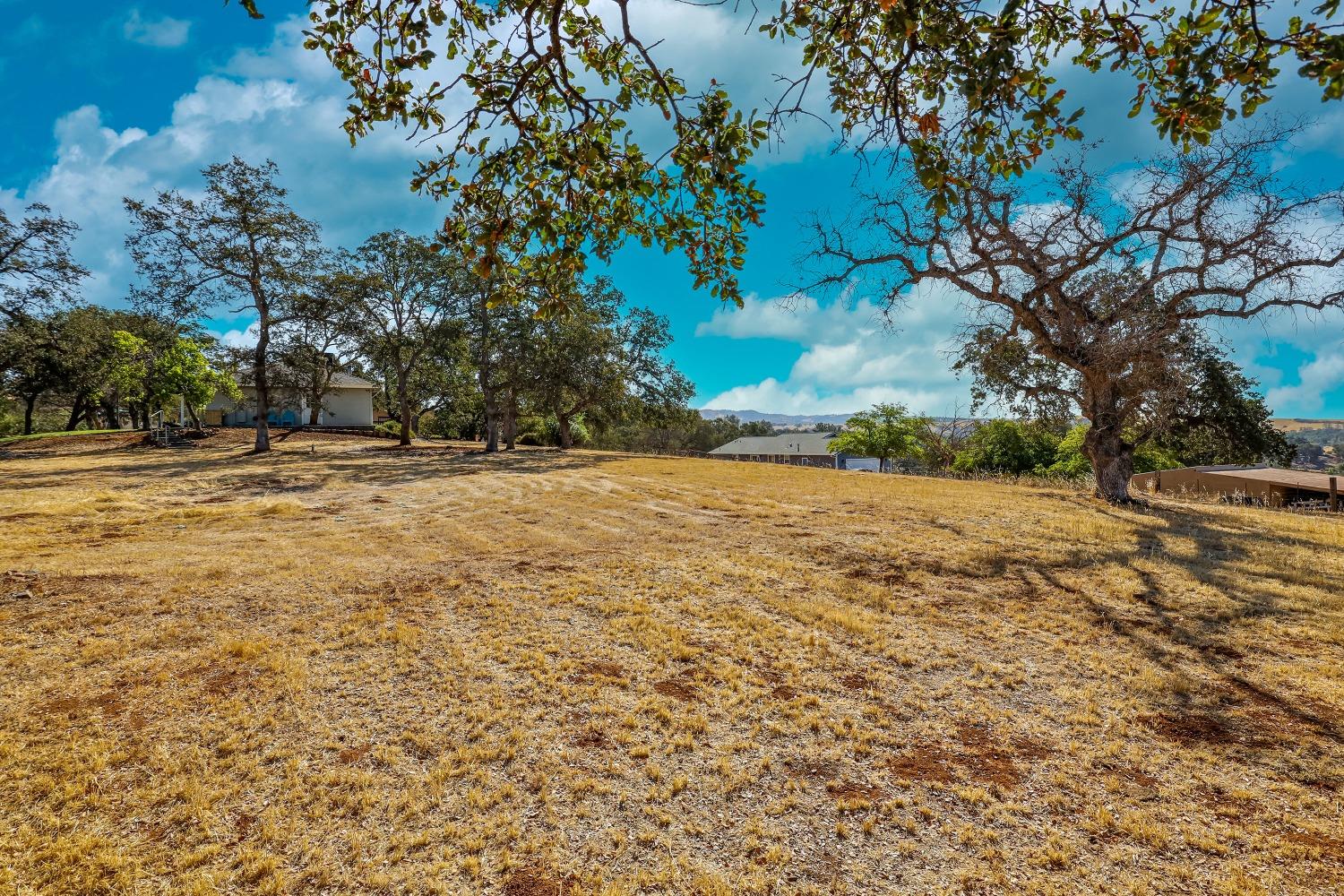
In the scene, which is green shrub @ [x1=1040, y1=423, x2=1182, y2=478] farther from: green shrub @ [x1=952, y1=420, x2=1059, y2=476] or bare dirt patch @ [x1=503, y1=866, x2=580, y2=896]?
bare dirt patch @ [x1=503, y1=866, x2=580, y2=896]

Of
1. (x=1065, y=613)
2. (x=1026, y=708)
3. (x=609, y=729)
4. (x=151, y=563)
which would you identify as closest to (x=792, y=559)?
(x=1065, y=613)

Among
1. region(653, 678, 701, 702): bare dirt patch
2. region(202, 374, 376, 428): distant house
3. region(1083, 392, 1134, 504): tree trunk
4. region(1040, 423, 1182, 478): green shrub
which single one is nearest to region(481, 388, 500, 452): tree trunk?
region(202, 374, 376, 428): distant house

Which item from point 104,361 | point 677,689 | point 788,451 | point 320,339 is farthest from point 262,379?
point 788,451

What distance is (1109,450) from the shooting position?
38.6ft

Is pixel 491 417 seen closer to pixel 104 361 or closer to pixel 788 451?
pixel 104 361

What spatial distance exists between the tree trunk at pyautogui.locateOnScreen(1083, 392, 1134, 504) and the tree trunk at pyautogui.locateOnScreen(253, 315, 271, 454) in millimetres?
27085

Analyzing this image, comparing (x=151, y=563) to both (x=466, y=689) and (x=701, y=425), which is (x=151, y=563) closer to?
(x=466, y=689)

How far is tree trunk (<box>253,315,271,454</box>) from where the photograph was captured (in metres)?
20.7

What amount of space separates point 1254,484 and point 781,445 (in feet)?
153

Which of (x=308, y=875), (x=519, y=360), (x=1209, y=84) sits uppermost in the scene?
(x=519, y=360)

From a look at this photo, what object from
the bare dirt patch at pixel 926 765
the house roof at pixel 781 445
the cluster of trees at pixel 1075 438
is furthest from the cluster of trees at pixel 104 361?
the house roof at pixel 781 445

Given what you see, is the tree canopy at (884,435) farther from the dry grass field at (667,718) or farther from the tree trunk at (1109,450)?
the dry grass field at (667,718)

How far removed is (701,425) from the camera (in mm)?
79375

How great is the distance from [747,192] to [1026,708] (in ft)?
12.6
